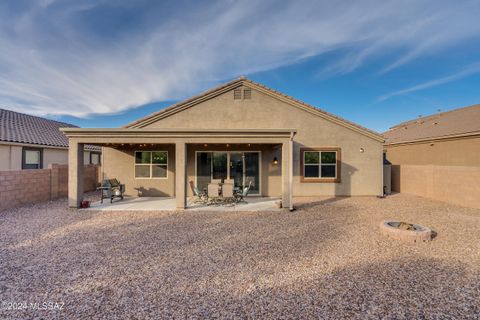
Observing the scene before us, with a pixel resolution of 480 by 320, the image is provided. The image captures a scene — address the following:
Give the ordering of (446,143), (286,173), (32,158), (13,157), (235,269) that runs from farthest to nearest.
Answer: (32,158)
(13,157)
(446,143)
(286,173)
(235,269)

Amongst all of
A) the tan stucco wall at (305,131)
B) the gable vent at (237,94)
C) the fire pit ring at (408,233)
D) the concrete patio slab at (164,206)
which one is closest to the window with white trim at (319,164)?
the tan stucco wall at (305,131)

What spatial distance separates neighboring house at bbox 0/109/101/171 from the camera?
13.5m

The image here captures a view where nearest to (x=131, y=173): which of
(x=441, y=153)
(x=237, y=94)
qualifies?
(x=237, y=94)

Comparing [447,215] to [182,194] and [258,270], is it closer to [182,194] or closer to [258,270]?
[258,270]

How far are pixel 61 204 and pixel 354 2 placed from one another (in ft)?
52.9

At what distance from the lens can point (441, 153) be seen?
43.9 ft

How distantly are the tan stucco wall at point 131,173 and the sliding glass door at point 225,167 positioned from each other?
1.57 m

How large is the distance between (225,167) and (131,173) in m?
5.29

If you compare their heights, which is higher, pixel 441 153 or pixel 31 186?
pixel 441 153

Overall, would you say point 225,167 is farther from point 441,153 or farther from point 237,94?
point 441,153

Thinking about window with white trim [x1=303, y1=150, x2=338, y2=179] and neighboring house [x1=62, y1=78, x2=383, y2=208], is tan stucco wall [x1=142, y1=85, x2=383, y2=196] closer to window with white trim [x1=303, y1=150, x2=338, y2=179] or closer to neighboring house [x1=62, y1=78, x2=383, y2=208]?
neighboring house [x1=62, y1=78, x2=383, y2=208]

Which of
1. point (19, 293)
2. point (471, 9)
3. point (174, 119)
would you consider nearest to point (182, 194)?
point (174, 119)

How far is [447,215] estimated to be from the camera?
8.34m

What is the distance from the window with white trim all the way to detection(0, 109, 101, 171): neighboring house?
1795 cm
